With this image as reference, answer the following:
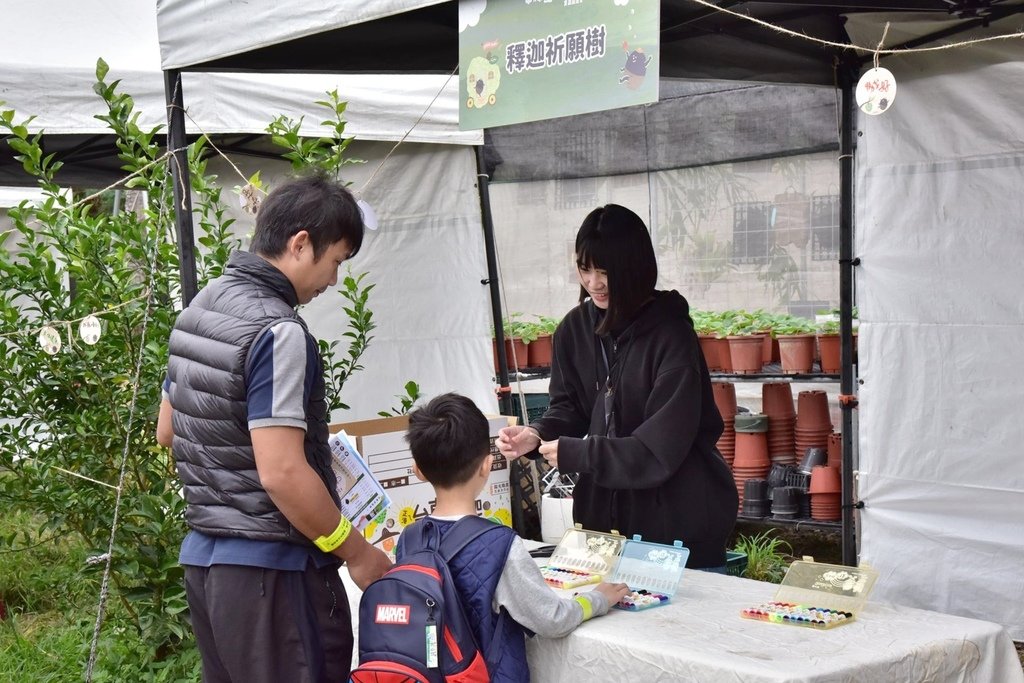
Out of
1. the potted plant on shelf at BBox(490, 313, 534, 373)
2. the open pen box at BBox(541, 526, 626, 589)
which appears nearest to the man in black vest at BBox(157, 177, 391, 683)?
the open pen box at BBox(541, 526, 626, 589)

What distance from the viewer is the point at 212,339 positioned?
1.93 m

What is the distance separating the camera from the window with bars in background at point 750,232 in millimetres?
5309

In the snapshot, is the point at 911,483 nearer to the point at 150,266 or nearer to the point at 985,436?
the point at 985,436

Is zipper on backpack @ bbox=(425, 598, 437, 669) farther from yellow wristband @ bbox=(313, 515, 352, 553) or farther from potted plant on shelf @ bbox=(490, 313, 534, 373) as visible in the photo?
potted plant on shelf @ bbox=(490, 313, 534, 373)

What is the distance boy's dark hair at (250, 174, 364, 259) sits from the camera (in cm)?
195

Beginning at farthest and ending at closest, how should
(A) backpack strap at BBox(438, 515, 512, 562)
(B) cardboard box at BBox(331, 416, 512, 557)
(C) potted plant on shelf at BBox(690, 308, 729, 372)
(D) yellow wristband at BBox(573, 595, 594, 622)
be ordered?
(C) potted plant on shelf at BBox(690, 308, 729, 372) → (B) cardboard box at BBox(331, 416, 512, 557) → (D) yellow wristband at BBox(573, 595, 594, 622) → (A) backpack strap at BBox(438, 515, 512, 562)

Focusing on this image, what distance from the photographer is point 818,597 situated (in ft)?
7.22

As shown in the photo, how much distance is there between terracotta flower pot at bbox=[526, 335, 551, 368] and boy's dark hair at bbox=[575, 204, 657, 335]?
3.11 metres

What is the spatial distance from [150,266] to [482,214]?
2017 millimetres

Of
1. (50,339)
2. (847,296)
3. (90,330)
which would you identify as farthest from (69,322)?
(847,296)

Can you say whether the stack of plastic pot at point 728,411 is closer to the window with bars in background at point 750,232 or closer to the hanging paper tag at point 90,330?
the window with bars in background at point 750,232

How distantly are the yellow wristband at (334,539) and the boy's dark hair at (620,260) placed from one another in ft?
3.23

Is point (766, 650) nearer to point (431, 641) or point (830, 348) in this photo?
point (431, 641)

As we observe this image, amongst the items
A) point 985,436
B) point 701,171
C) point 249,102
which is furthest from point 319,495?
point 701,171
